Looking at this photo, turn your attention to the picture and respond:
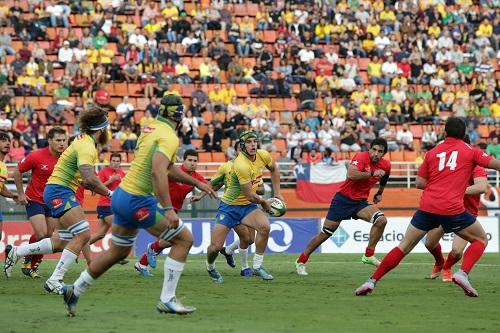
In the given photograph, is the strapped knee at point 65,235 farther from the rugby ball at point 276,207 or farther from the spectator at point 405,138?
A: the spectator at point 405,138

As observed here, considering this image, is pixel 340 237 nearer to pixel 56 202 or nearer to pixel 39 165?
pixel 39 165

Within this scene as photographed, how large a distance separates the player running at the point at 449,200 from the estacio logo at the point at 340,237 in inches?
503

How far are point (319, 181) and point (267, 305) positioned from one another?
16.9 meters

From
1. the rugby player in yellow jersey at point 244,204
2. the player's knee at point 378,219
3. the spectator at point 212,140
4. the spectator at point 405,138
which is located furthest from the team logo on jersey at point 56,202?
the spectator at point 405,138

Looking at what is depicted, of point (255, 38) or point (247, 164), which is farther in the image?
point (255, 38)

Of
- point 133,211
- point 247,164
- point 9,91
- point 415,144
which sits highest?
point 133,211

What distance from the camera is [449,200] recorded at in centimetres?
1456

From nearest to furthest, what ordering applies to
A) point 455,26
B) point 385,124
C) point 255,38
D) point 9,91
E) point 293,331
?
point 293,331 → point 9,91 → point 385,124 → point 255,38 → point 455,26

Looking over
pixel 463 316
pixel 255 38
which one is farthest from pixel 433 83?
pixel 463 316

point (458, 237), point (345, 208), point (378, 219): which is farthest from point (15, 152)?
point (458, 237)

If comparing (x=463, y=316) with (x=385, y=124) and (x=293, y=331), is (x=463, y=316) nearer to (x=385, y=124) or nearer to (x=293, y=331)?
(x=293, y=331)

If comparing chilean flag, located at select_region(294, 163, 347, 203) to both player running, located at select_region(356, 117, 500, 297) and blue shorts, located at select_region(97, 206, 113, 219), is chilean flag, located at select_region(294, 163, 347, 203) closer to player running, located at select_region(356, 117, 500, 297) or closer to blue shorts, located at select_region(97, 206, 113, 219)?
blue shorts, located at select_region(97, 206, 113, 219)

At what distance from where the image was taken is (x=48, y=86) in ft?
114

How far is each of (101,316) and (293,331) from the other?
93.4 inches
